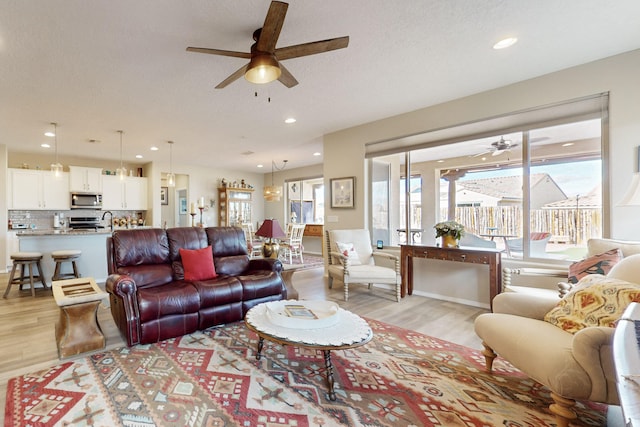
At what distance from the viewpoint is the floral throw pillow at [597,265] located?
2.24 meters

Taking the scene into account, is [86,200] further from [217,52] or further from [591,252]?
[591,252]

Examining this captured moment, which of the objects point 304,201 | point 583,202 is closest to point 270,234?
point 583,202

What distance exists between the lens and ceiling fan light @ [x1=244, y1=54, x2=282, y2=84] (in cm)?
202

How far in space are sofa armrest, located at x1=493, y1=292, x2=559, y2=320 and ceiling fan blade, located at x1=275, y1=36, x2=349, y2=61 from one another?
7.13 ft

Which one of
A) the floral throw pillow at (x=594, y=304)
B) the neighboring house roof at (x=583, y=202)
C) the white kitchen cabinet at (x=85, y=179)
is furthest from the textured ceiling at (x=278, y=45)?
the white kitchen cabinet at (x=85, y=179)

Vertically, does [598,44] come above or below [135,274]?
above

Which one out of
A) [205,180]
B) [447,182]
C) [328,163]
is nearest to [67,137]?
[205,180]

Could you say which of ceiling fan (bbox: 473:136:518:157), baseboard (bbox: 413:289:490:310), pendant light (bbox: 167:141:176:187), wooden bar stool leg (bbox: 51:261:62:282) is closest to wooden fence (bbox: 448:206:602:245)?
ceiling fan (bbox: 473:136:518:157)

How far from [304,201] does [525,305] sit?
7801 millimetres

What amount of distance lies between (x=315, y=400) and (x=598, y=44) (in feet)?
12.2

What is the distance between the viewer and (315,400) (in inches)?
70.1

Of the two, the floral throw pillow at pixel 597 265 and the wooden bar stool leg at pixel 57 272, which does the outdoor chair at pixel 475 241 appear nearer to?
the floral throw pillow at pixel 597 265

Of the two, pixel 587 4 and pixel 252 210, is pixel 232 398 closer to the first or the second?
pixel 587 4

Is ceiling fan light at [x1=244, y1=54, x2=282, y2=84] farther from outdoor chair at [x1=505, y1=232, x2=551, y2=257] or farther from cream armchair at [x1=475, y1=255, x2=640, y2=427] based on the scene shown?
outdoor chair at [x1=505, y1=232, x2=551, y2=257]
